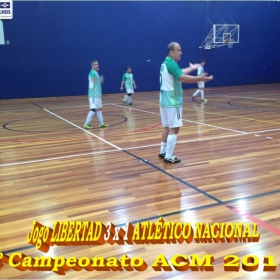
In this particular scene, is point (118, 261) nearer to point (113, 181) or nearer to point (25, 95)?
point (113, 181)

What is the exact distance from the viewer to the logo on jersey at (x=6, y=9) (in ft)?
46.5

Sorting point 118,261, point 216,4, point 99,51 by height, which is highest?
point 216,4

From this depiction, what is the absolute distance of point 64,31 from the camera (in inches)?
645

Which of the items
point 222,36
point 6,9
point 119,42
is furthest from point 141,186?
point 222,36

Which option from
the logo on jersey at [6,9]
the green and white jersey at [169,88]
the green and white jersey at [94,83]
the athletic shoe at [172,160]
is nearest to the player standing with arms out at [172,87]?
the green and white jersey at [169,88]

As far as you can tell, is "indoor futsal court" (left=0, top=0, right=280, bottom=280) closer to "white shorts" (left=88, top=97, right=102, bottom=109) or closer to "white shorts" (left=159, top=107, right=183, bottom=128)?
"white shorts" (left=88, top=97, right=102, bottom=109)

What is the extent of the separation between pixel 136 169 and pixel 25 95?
42.2 feet

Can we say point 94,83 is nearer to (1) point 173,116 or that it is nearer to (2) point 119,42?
(1) point 173,116

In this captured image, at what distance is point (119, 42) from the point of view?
17.3 meters

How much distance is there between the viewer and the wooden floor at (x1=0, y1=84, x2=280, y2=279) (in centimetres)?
276

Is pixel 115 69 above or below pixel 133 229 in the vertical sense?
above

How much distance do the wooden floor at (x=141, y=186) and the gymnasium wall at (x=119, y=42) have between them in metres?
8.93

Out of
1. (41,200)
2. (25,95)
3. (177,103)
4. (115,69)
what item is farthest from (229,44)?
(41,200)

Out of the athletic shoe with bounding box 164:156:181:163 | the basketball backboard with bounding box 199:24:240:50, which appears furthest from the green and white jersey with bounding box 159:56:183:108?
the basketball backboard with bounding box 199:24:240:50
